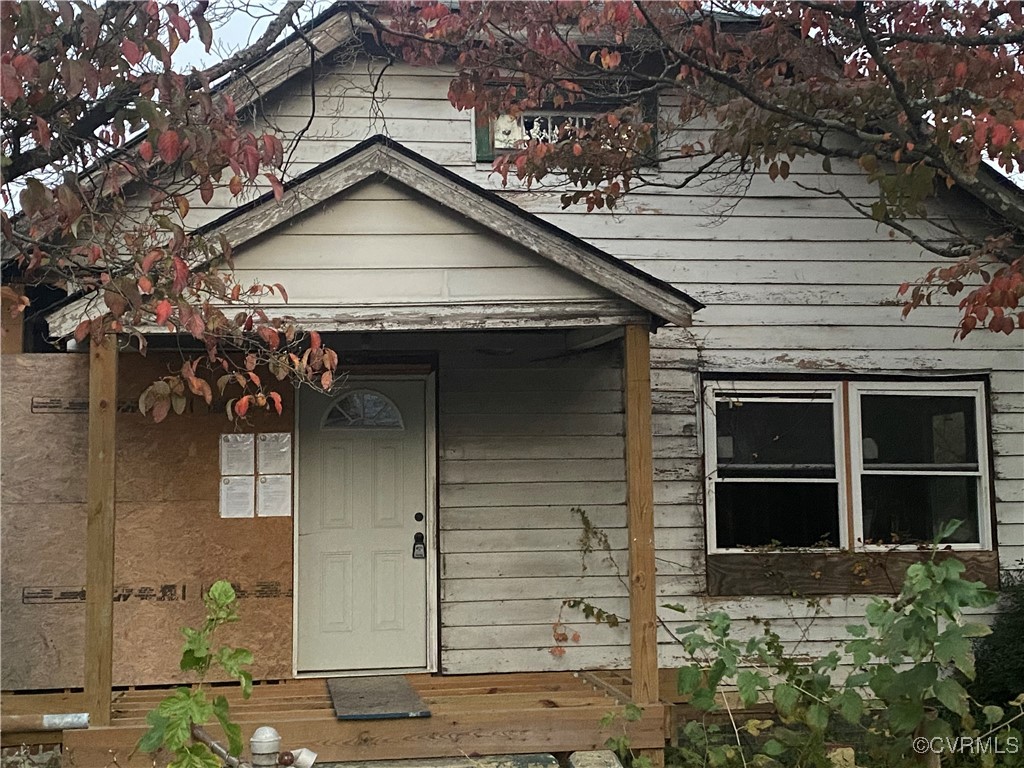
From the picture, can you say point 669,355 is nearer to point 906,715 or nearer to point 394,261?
point 394,261

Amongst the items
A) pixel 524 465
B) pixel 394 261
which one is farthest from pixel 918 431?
pixel 394 261

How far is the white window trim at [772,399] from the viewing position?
28.7 feet

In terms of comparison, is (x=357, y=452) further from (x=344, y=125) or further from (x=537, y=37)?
(x=537, y=37)

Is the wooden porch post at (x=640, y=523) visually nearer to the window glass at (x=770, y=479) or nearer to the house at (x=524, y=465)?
the house at (x=524, y=465)

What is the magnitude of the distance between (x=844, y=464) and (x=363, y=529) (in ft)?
12.7

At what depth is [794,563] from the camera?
28.6ft

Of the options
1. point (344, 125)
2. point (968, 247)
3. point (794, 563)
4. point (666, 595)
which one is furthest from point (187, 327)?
point (968, 247)

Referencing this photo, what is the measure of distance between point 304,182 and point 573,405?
10.2 feet

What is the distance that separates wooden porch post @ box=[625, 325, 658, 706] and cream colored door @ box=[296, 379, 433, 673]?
2.23m

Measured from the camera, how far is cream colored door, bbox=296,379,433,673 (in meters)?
8.36

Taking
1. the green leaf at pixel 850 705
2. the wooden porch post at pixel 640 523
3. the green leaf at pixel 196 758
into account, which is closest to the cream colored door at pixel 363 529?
the wooden porch post at pixel 640 523

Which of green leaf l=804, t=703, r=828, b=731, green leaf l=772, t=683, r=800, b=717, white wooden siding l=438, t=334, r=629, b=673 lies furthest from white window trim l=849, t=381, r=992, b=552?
green leaf l=772, t=683, r=800, b=717

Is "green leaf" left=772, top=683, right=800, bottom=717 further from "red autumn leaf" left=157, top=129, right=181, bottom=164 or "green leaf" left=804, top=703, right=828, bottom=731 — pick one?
"red autumn leaf" left=157, top=129, right=181, bottom=164

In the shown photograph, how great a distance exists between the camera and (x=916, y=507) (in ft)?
29.4
